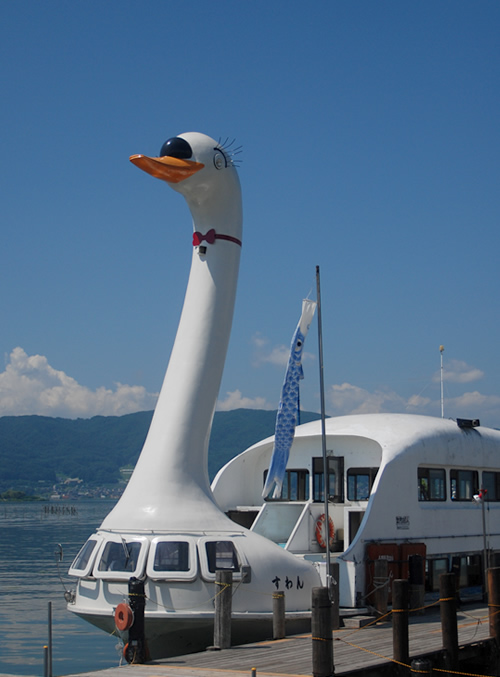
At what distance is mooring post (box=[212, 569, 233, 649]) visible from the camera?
1417 centimetres

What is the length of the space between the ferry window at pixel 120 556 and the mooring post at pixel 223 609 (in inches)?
58.7

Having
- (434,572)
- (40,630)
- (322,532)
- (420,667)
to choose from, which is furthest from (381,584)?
(40,630)

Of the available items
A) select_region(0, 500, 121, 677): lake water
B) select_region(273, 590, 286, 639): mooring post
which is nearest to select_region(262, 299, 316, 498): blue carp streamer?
select_region(273, 590, 286, 639): mooring post

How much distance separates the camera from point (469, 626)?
659 inches

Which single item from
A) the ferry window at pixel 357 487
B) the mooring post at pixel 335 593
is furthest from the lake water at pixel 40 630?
the ferry window at pixel 357 487

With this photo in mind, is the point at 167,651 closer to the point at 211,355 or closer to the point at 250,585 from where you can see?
the point at 250,585

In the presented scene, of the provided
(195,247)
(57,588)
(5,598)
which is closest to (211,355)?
(195,247)

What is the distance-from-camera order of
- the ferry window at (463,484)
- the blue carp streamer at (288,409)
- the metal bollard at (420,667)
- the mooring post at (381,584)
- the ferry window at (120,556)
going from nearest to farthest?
the metal bollard at (420,667), the ferry window at (120,556), the mooring post at (381,584), the blue carp streamer at (288,409), the ferry window at (463,484)

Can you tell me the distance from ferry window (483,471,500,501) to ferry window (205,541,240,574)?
9732 mm

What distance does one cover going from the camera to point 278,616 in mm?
15156

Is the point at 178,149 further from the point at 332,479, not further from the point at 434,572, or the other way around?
the point at 434,572

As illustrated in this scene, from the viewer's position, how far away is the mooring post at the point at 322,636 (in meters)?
11.5

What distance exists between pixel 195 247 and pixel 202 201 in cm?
92

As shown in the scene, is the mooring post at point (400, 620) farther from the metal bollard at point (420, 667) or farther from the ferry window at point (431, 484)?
the ferry window at point (431, 484)
